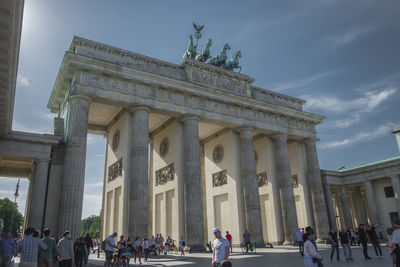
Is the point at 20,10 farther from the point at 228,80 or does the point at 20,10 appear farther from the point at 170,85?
the point at 228,80

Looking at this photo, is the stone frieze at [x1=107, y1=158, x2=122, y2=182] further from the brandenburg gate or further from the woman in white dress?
the woman in white dress

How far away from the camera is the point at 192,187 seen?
23734 mm

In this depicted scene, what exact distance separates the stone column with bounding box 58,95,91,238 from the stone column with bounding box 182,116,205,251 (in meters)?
7.96

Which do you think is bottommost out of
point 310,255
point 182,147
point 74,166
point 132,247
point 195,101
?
point 132,247

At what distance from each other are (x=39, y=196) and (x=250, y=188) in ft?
54.8

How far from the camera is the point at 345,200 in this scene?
3569cm

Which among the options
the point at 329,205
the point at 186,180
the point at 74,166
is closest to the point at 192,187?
the point at 186,180

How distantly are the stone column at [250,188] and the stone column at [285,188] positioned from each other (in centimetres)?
361

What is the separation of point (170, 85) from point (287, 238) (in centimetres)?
1759

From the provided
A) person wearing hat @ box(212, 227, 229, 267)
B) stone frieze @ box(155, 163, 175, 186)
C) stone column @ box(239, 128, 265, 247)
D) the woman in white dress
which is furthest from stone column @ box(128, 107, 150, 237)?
the woman in white dress

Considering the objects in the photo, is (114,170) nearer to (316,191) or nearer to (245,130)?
(245,130)

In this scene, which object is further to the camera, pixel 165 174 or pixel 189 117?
pixel 165 174

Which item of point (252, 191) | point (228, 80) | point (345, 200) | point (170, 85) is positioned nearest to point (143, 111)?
point (170, 85)

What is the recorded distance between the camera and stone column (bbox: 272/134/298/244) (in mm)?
28453
